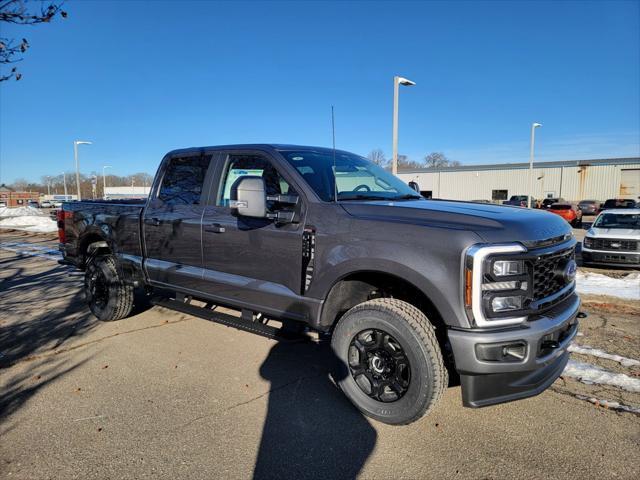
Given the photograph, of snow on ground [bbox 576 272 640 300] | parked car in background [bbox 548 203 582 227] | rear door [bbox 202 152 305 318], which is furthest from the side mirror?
parked car in background [bbox 548 203 582 227]

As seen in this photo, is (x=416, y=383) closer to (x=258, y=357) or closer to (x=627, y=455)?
(x=627, y=455)

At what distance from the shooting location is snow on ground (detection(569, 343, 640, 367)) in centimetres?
427

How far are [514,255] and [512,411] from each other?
1.45m

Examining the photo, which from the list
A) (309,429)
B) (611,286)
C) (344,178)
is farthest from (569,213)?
(309,429)

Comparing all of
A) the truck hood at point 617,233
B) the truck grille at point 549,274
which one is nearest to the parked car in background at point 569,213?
the truck hood at point 617,233

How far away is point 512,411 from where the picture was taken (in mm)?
3402

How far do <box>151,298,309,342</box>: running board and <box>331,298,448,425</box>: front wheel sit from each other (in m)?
0.54

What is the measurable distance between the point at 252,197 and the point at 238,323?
134cm

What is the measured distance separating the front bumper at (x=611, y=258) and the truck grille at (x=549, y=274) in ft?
29.5

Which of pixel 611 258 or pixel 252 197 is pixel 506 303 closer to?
pixel 252 197

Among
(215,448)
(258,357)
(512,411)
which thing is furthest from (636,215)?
(215,448)

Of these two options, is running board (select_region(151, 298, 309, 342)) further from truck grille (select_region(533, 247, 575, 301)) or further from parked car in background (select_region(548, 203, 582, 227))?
parked car in background (select_region(548, 203, 582, 227))

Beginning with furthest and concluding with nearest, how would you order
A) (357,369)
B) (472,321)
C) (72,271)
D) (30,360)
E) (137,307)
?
(72,271) → (137,307) → (30,360) → (357,369) → (472,321)

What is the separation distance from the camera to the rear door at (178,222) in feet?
14.6
